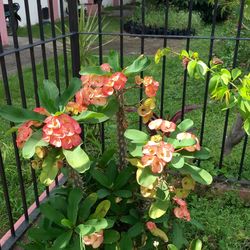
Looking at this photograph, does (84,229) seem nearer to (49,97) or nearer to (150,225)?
(150,225)

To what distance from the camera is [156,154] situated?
1445 millimetres

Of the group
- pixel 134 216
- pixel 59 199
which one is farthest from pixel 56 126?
pixel 134 216

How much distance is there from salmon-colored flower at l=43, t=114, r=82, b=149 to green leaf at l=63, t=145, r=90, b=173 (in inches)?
1.1

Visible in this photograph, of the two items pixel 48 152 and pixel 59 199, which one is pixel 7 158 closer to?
pixel 59 199

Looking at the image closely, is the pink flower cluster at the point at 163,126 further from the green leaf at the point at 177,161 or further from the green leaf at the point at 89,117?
the green leaf at the point at 89,117

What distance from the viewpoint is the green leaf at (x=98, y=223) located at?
1.54m

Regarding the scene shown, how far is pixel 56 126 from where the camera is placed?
4.49 feet

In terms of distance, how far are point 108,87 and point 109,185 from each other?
511mm

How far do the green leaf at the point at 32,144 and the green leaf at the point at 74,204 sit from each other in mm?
334

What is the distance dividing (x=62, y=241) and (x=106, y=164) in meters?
0.54

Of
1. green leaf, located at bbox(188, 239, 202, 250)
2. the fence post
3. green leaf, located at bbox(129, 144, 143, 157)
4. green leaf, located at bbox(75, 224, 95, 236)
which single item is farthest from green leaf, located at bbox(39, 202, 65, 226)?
the fence post

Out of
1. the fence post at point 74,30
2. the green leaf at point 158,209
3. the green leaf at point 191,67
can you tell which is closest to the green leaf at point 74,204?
the green leaf at point 158,209

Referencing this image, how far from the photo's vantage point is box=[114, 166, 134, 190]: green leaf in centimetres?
181

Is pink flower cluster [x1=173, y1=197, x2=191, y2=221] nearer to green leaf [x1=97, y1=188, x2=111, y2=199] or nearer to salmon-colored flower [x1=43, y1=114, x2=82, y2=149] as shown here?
green leaf [x1=97, y1=188, x2=111, y2=199]
